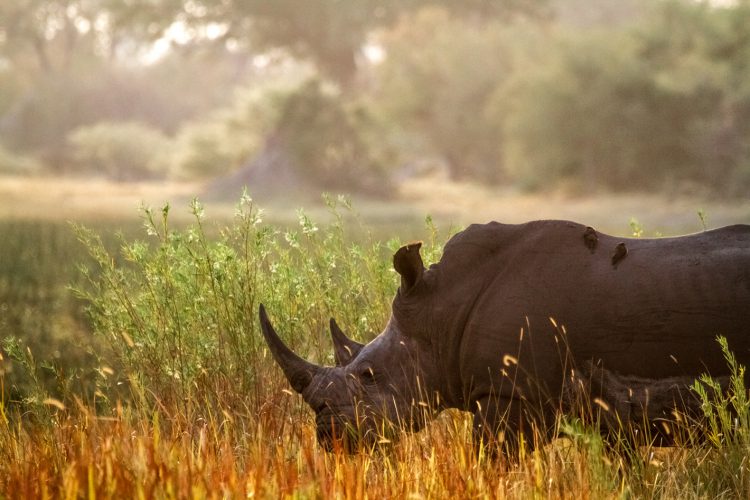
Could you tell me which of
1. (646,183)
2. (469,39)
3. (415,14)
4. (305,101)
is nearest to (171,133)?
(415,14)

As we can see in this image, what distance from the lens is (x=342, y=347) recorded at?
4.61m

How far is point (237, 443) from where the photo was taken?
4.62 meters

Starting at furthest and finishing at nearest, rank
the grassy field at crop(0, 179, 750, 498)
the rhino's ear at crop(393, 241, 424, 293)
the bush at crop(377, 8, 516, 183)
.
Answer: the bush at crop(377, 8, 516, 183) → the rhino's ear at crop(393, 241, 424, 293) → the grassy field at crop(0, 179, 750, 498)

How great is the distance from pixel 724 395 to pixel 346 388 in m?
1.35

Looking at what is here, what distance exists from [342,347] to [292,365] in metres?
0.26

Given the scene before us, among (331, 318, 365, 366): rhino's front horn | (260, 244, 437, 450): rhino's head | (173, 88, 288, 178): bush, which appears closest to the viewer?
(260, 244, 437, 450): rhino's head

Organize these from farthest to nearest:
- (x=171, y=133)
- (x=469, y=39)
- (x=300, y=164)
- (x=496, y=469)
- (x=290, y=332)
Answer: (x=171, y=133) → (x=469, y=39) → (x=300, y=164) → (x=290, y=332) → (x=496, y=469)

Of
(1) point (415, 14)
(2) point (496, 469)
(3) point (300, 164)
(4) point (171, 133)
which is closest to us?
(2) point (496, 469)

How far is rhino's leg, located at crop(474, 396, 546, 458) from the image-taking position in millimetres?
3971

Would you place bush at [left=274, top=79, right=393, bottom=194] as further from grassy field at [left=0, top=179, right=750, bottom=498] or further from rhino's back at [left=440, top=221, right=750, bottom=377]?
rhino's back at [left=440, top=221, right=750, bottom=377]

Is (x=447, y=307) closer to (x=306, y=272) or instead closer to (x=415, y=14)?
(x=306, y=272)

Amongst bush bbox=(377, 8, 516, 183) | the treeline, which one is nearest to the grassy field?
the treeline

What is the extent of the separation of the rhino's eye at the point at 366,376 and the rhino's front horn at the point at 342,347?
0.50 feet

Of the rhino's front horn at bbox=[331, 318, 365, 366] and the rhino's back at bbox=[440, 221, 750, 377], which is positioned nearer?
the rhino's back at bbox=[440, 221, 750, 377]
